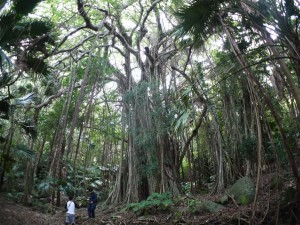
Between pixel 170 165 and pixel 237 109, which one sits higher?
pixel 237 109

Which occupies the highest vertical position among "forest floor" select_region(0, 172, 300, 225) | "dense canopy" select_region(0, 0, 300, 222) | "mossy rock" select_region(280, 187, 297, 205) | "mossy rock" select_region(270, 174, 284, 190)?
"dense canopy" select_region(0, 0, 300, 222)

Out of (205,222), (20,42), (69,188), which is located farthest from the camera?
(69,188)

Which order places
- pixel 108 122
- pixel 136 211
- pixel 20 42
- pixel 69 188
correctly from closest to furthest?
pixel 20 42 → pixel 136 211 → pixel 108 122 → pixel 69 188

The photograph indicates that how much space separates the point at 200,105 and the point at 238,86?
1.16 meters

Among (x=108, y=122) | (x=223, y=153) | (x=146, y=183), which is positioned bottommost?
(x=146, y=183)

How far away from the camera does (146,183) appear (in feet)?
22.9

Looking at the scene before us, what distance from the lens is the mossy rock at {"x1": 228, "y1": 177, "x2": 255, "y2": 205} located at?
4.68 meters

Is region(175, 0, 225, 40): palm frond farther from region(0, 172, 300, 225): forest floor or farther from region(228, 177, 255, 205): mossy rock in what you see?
region(228, 177, 255, 205): mossy rock

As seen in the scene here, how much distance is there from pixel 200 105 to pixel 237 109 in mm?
1030

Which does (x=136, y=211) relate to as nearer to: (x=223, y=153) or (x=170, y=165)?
(x=170, y=165)

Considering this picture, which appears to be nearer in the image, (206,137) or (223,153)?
(223,153)

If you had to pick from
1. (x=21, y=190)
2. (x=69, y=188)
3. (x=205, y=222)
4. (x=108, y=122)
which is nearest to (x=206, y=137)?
(x=108, y=122)

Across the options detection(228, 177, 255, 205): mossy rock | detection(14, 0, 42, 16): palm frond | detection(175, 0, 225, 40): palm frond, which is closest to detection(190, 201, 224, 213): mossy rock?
detection(228, 177, 255, 205): mossy rock

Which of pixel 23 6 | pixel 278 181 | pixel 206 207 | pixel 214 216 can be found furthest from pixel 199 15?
pixel 206 207
